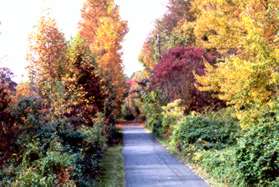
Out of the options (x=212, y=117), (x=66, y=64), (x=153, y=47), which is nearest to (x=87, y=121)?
(x=66, y=64)

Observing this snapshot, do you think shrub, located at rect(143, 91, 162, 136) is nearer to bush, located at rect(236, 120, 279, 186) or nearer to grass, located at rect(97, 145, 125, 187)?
grass, located at rect(97, 145, 125, 187)

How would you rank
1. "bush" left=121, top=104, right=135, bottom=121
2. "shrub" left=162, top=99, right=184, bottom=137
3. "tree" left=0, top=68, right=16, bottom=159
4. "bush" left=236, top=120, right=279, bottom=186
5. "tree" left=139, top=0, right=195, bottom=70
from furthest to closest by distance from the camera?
"bush" left=121, top=104, right=135, bottom=121
"tree" left=139, top=0, right=195, bottom=70
"shrub" left=162, top=99, right=184, bottom=137
"tree" left=0, top=68, right=16, bottom=159
"bush" left=236, top=120, right=279, bottom=186

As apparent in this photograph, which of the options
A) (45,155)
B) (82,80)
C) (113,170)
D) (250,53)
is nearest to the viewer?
(45,155)

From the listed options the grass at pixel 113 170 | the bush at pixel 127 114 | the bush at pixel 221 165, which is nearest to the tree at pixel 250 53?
the bush at pixel 221 165

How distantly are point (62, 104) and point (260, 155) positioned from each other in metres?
11.2

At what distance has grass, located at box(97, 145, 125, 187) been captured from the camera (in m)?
18.6

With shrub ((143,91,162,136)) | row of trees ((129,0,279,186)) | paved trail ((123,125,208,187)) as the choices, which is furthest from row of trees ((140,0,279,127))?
shrub ((143,91,162,136))

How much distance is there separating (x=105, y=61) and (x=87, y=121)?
14.2 metres

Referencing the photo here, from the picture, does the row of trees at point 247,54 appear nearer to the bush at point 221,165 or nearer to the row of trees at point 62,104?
the bush at point 221,165

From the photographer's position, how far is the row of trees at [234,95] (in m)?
15.5

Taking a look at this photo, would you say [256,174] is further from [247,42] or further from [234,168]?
[247,42]

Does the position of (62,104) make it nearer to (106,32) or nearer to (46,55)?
(46,55)

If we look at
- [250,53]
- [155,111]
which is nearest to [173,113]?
[155,111]

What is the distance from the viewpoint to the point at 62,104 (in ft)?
78.8
